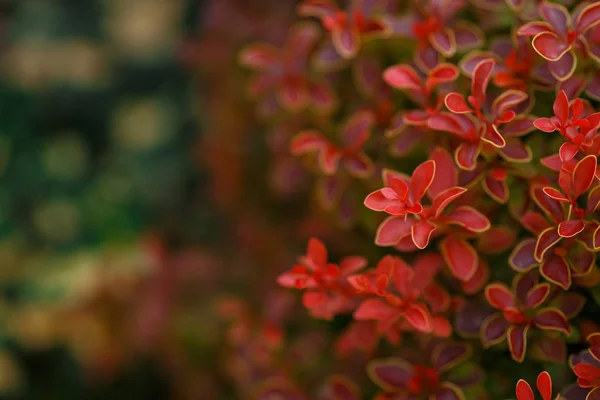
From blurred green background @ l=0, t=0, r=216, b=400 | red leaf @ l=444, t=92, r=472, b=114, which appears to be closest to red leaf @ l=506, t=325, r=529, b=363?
red leaf @ l=444, t=92, r=472, b=114

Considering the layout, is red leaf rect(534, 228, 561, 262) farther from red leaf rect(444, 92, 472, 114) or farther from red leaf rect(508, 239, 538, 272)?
red leaf rect(444, 92, 472, 114)

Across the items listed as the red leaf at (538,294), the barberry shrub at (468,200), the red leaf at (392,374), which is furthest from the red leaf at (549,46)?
the red leaf at (392,374)

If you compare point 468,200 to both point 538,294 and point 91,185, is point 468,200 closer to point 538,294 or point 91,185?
point 538,294

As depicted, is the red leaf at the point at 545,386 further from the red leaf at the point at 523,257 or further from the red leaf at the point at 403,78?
the red leaf at the point at 403,78

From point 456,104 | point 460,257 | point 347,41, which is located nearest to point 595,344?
point 460,257

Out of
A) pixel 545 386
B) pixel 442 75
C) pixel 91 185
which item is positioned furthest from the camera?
pixel 91 185

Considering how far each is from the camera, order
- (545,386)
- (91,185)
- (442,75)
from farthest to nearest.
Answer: (91,185) < (442,75) < (545,386)

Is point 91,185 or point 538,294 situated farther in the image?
point 91,185

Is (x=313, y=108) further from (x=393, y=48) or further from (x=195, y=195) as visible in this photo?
(x=195, y=195)
